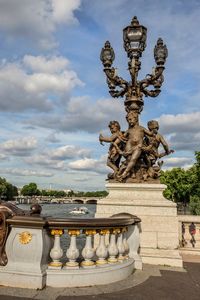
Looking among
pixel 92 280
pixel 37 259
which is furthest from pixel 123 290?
pixel 37 259

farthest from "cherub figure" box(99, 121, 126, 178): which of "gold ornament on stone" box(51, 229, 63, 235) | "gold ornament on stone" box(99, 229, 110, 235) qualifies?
"gold ornament on stone" box(51, 229, 63, 235)

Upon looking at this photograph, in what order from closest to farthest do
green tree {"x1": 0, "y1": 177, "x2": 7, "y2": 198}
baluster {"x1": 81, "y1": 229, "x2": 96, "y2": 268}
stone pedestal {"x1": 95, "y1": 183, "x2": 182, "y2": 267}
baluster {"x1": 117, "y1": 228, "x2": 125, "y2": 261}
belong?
1. baluster {"x1": 81, "y1": 229, "x2": 96, "y2": 268}
2. baluster {"x1": 117, "y1": 228, "x2": 125, "y2": 261}
3. stone pedestal {"x1": 95, "y1": 183, "x2": 182, "y2": 267}
4. green tree {"x1": 0, "y1": 177, "x2": 7, "y2": 198}

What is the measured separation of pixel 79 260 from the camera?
6.56 m

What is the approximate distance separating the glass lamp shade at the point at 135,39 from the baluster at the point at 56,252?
6.32 m

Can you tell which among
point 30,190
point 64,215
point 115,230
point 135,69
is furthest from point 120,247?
point 30,190

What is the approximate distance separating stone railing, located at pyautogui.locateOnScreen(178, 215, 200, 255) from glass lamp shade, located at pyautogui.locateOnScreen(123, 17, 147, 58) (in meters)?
5.03

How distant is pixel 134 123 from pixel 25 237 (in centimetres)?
509

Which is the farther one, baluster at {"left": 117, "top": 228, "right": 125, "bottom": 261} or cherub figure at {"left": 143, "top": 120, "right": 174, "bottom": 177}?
cherub figure at {"left": 143, "top": 120, "right": 174, "bottom": 177}

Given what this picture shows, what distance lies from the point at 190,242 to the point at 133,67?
17.3 ft

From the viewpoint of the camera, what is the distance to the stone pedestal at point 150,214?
848cm

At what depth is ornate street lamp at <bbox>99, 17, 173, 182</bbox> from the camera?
9.52 metres

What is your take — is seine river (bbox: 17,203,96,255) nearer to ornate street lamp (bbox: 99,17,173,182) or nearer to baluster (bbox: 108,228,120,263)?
baluster (bbox: 108,228,120,263)

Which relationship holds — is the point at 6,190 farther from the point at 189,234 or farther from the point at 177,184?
the point at 189,234

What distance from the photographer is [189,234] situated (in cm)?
1023
